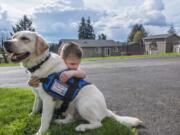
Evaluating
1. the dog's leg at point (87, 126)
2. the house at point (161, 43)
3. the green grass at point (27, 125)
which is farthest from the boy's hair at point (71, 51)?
the house at point (161, 43)

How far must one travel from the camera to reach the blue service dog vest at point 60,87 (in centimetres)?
404

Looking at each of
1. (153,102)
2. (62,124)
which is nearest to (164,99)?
(153,102)

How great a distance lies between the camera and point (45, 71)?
413 cm

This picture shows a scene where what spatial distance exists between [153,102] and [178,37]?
6540cm

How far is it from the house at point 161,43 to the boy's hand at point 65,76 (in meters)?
59.8

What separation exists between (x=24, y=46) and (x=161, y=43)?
62564 millimetres

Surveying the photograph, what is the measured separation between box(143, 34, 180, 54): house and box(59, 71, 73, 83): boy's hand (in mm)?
59849

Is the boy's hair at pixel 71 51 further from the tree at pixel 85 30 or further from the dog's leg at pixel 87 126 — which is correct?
the tree at pixel 85 30

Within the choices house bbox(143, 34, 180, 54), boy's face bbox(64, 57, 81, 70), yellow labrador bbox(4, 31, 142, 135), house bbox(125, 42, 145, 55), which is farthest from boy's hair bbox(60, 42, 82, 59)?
house bbox(143, 34, 180, 54)

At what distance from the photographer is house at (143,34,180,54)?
6343 centimetres

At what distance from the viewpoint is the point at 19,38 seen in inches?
159

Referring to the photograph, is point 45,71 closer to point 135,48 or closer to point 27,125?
point 27,125

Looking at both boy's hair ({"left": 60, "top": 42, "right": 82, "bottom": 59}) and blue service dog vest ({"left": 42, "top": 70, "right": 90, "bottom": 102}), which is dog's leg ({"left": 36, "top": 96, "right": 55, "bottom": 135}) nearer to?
blue service dog vest ({"left": 42, "top": 70, "right": 90, "bottom": 102})

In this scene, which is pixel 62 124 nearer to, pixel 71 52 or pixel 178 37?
pixel 71 52
